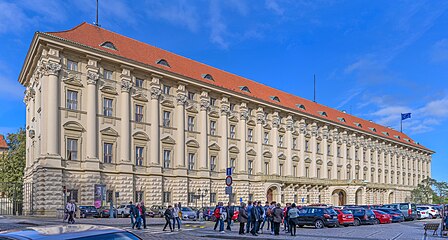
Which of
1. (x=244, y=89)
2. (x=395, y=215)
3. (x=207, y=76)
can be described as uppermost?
(x=207, y=76)

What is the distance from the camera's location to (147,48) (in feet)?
174

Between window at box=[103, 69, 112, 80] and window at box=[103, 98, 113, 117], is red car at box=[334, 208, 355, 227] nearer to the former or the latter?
window at box=[103, 98, 113, 117]

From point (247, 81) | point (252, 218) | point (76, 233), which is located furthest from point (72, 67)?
point (76, 233)

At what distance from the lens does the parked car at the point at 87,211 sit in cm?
3822

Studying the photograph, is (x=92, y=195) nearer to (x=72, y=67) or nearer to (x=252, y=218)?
(x=72, y=67)

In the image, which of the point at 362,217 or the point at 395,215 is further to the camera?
the point at 395,215

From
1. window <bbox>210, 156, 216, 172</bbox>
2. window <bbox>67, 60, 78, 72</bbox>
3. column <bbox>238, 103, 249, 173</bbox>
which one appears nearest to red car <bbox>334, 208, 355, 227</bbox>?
window <bbox>210, 156, 216, 172</bbox>

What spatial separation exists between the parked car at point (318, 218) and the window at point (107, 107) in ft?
75.1

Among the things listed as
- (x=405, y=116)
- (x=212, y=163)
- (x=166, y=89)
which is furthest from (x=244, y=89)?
(x=405, y=116)

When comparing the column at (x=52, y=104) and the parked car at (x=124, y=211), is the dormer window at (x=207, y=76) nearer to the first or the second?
the column at (x=52, y=104)

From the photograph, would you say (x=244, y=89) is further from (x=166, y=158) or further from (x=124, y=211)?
(x=124, y=211)

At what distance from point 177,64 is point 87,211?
21914 millimetres

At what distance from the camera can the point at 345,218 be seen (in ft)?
101

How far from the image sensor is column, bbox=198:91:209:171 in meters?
52.3
